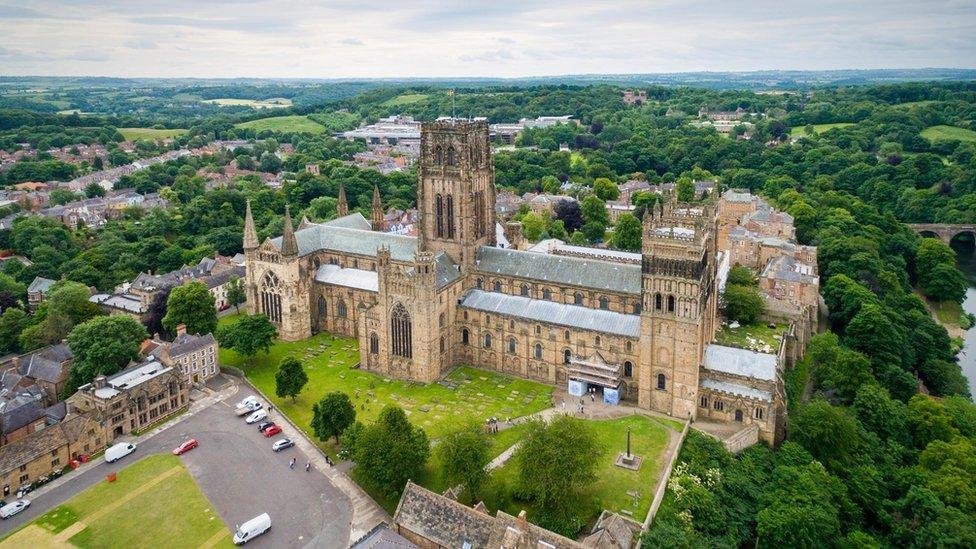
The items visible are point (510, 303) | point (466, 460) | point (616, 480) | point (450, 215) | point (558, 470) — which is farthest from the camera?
point (450, 215)

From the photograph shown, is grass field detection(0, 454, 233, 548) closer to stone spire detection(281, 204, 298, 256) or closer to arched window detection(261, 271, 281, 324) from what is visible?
arched window detection(261, 271, 281, 324)

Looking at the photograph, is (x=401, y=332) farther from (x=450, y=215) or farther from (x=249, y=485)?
(x=249, y=485)

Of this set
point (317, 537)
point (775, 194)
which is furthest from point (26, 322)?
point (775, 194)

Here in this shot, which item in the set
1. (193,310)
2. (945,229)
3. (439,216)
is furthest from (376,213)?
(945,229)

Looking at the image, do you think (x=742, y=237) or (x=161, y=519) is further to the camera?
(x=742, y=237)

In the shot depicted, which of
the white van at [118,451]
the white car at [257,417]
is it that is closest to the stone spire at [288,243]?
the white car at [257,417]

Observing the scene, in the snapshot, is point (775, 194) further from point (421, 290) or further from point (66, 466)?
point (66, 466)

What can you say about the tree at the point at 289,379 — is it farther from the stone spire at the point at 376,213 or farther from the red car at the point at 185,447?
the stone spire at the point at 376,213

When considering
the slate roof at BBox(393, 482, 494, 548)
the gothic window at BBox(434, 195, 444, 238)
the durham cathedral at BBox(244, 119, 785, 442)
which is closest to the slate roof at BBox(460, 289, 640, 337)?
the durham cathedral at BBox(244, 119, 785, 442)
